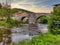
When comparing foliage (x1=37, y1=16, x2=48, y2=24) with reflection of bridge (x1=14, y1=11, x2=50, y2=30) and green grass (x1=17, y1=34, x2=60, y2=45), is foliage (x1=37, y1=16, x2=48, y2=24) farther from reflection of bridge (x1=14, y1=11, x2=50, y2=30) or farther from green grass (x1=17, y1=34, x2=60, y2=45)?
green grass (x1=17, y1=34, x2=60, y2=45)

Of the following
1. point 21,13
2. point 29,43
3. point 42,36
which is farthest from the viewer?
point 21,13

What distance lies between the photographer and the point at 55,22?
482 centimetres

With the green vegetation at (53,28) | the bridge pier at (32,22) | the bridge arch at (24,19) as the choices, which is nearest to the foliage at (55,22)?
the green vegetation at (53,28)

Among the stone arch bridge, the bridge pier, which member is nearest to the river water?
the bridge pier

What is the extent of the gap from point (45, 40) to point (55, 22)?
55 cm

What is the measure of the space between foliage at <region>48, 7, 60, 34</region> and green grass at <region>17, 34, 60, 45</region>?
0.14 meters

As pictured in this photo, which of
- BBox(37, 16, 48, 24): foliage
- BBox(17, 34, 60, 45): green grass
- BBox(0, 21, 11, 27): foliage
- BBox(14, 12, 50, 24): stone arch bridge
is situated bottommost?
BBox(17, 34, 60, 45): green grass

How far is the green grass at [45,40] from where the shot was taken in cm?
417

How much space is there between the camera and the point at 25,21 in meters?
5.07

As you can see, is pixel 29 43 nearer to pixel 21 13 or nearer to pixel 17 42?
pixel 17 42

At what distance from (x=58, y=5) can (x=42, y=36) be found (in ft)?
2.55

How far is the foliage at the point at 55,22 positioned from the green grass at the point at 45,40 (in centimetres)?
14

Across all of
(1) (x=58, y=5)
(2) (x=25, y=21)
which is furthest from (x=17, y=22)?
(1) (x=58, y=5)

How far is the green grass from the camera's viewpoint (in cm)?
417
